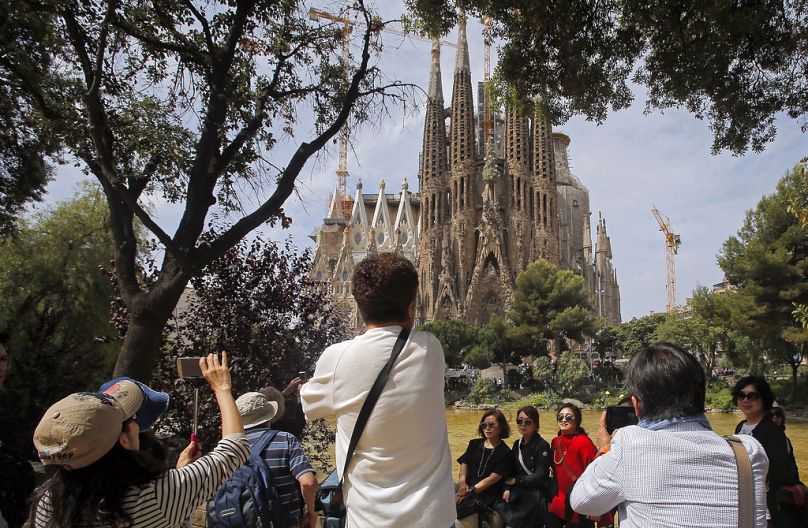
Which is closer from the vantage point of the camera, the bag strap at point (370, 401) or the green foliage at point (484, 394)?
the bag strap at point (370, 401)

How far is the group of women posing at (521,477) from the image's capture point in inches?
159

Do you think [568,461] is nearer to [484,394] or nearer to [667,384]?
[667,384]

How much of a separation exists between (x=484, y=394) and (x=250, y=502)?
88.2 ft

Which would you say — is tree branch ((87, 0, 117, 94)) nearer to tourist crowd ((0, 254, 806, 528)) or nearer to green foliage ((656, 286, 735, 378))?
tourist crowd ((0, 254, 806, 528))

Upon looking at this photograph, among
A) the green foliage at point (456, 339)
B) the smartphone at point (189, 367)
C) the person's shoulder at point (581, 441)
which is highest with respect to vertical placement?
the green foliage at point (456, 339)

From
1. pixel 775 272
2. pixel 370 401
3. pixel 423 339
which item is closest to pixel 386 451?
pixel 370 401

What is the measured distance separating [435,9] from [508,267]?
133 ft

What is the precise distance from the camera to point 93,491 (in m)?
1.67

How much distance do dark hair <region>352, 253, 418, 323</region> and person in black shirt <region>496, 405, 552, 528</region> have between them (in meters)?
2.29

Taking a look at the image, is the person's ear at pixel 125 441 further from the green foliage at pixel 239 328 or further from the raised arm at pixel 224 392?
the green foliage at pixel 239 328

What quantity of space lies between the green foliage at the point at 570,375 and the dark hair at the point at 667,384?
2649 cm

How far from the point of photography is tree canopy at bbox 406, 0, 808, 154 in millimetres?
6262

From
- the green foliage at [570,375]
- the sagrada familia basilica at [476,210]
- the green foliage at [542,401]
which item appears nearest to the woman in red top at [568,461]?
the green foliage at [542,401]

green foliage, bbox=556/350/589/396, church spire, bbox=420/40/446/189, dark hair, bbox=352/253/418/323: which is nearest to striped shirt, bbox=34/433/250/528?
dark hair, bbox=352/253/418/323
